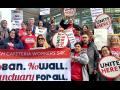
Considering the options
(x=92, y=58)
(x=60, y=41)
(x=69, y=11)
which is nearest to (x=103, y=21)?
(x=69, y=11)

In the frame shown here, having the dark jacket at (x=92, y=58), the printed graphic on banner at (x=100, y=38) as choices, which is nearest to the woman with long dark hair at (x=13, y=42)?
the dark jacket at (x=92, y=58)

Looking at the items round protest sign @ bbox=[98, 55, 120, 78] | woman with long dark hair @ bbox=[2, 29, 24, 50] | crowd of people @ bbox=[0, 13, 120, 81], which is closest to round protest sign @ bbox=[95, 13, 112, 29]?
crowd of people @ bbox=[0, 13, 120, 81]

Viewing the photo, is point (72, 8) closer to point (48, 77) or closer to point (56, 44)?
point (56, 44)

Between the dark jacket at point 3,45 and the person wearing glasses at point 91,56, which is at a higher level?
the dark jacket at point 3,45

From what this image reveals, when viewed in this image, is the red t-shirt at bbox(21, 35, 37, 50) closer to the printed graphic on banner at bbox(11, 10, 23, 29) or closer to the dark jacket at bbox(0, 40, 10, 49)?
the dark jacket at bbox(0, 40, 10, 49)

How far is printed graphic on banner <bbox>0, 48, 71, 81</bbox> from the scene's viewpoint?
435 centimetres

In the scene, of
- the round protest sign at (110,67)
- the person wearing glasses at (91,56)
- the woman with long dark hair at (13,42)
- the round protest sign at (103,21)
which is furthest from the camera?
the round protest sign at (103,21)

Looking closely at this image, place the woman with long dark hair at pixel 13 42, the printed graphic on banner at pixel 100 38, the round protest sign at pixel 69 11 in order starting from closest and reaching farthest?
the woman with long dark hair at pixel 13 42
the printed graphic on banner at pixel 100 38
the round protest sign at pixel 69 11

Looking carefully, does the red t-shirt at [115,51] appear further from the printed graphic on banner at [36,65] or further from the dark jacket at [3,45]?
the dark jacket at [3,45]

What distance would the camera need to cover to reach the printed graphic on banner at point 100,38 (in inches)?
217

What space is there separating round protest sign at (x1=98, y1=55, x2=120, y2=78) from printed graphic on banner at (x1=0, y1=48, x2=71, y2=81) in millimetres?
828

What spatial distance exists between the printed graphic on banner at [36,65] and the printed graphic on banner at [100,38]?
4.94 ft

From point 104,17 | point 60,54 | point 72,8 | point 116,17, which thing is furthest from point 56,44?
point 116,17

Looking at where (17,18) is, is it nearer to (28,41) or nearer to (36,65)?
(28,41)
